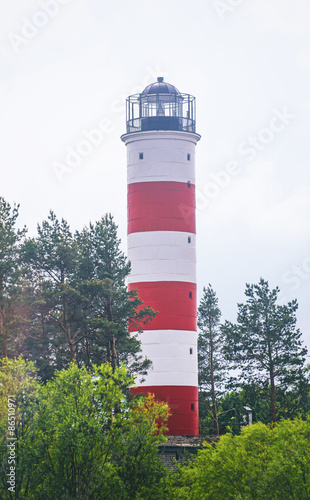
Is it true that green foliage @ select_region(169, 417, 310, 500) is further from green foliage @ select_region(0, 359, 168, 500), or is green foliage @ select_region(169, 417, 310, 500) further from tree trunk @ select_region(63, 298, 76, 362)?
tree trunk @ select_region(63, 298, 76, 362)

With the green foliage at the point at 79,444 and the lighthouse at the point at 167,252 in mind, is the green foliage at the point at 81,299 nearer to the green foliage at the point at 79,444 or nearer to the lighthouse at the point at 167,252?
the lighthouse at the point at 167,252

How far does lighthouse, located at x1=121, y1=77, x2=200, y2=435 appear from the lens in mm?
56719

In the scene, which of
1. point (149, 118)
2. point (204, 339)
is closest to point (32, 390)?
point (149, 118)

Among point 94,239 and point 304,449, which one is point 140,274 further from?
point 304,449

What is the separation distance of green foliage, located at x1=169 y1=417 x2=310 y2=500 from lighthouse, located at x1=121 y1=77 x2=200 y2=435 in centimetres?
1211

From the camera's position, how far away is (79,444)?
37.9 m

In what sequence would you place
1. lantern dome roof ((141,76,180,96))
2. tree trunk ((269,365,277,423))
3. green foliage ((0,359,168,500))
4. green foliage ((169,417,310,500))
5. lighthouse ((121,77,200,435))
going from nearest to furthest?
1. green foliage ((169,417,310,500))
2. green foliage ((0,359,168,500))
3. lighthouse ((121,77,200,435))
4. tree trunk ((269,365,277,423))
5. lantern dome roof ((141,76,180,96))

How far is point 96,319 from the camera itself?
5316 centimetres

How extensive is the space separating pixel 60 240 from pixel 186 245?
784cm

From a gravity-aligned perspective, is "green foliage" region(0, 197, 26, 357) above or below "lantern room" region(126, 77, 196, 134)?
below

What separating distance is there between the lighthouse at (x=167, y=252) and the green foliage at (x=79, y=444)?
15364mm

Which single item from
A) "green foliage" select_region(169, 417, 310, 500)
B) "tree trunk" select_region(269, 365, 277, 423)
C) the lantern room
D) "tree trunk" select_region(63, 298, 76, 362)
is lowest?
"green foliage" select_region(169, 417, 310, 500)

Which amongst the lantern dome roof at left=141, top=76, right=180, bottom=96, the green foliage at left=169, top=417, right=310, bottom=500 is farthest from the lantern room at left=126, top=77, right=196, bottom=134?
the green foliage at left=169, top=417, right=310, bottom=500

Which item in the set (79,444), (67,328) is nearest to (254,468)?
(79,444)
